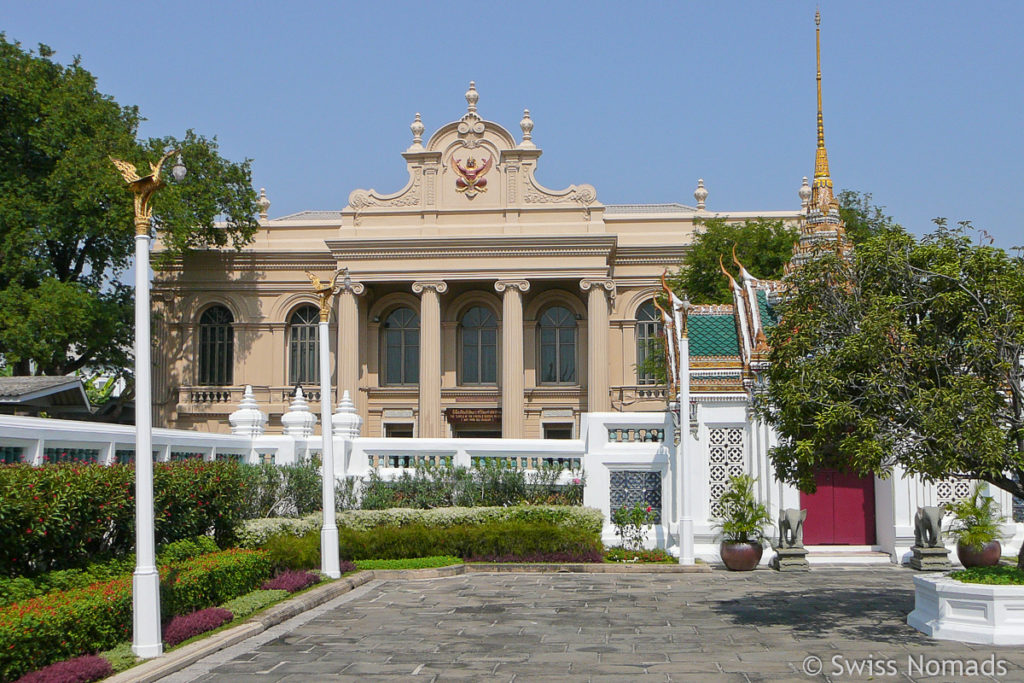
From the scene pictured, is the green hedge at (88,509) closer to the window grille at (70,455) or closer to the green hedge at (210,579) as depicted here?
the green hedge at (210,579)

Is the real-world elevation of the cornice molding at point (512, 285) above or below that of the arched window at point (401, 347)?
above

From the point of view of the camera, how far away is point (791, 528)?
58.6ft

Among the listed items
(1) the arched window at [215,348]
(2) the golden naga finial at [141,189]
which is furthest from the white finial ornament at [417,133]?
(2) the golden naga finial at [141,189]

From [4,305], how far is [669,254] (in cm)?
2158

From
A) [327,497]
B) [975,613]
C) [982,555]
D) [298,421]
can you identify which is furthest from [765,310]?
[975,613]

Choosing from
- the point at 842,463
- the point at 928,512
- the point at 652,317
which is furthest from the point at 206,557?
the point at 652,317

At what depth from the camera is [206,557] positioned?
13164mm

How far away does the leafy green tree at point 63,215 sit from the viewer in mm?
31844

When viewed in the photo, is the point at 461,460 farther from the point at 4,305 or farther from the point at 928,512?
the point at 4,305

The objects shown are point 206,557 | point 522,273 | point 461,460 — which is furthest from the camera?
point 522,273

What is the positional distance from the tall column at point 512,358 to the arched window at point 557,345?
2.71 metres

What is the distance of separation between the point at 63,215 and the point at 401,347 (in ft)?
41.4

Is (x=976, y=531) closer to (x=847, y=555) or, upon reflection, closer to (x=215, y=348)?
(x=847, y=555)

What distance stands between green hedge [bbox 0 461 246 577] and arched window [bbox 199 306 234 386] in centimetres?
2662
